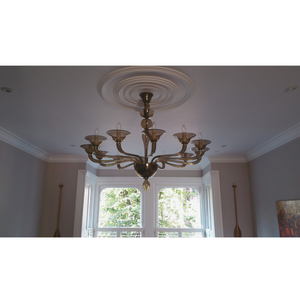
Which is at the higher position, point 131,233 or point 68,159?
point 68,159

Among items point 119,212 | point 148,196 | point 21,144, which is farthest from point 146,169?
point 119,212

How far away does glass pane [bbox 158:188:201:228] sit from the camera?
5062mm

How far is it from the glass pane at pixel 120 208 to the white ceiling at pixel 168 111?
6.65ft

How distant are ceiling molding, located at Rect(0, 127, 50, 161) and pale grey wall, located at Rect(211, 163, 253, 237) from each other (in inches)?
116

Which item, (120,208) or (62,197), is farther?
(120,208)

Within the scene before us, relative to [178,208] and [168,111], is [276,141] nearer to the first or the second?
[168,111]

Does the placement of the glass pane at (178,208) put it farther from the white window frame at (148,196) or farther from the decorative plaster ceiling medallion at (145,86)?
the decorative plaster ceiling medallion at (145,86)

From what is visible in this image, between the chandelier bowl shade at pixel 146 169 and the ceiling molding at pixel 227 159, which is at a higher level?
the ceiling molding at pixel 227 159

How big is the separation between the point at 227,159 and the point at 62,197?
298 centimetres

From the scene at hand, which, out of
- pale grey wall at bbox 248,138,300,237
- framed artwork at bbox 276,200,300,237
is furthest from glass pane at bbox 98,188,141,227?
framed artwork at bbox 276,200,300,237

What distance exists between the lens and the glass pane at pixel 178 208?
506cm

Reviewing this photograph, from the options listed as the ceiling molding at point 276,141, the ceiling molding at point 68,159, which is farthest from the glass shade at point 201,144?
the ceiling molding at point 68,159

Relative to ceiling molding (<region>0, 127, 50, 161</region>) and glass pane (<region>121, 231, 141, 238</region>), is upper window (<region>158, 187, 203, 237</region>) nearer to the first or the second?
glass pane (<region>121, 231, 141, 238</region>)

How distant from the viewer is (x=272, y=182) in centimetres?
346
